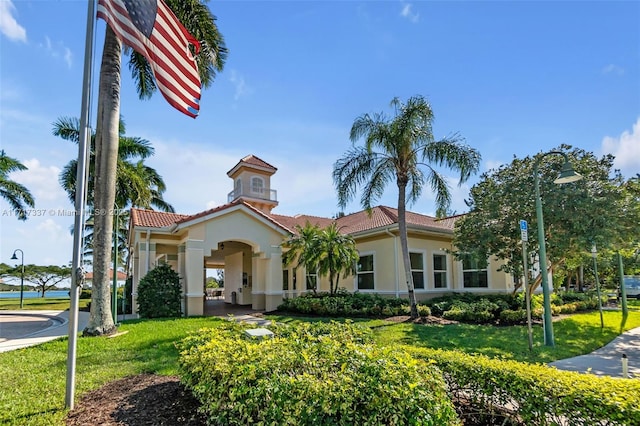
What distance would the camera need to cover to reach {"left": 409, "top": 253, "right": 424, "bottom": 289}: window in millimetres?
18047

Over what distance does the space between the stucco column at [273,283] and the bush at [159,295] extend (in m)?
4.01

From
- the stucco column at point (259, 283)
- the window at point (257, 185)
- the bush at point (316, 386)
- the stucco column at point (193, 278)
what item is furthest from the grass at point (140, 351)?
the window at point (257, 185)

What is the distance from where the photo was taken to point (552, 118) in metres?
11.6

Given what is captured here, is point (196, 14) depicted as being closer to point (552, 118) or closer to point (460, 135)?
point (460, 135)

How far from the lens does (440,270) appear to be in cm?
1902

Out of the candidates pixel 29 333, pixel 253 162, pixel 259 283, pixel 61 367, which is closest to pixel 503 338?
pixel 61 367

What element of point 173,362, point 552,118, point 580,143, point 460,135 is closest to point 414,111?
point 460,135

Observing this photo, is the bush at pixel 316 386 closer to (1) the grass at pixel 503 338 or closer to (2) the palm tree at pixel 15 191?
(1) the grass at pixel 503 338

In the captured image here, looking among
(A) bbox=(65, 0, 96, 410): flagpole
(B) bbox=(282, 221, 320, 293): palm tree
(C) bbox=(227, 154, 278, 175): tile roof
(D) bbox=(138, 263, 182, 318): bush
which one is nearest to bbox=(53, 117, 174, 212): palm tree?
(C) bbox=(227, 154, 278, 175): tile roof

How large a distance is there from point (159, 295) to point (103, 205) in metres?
5.48

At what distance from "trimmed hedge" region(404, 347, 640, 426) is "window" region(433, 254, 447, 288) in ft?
48.8

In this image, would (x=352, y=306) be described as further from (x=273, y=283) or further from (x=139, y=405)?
(x=139, y=405)

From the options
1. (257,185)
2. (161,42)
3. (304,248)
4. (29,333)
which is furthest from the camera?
(257,185)

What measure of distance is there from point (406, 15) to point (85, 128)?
7.79 m
